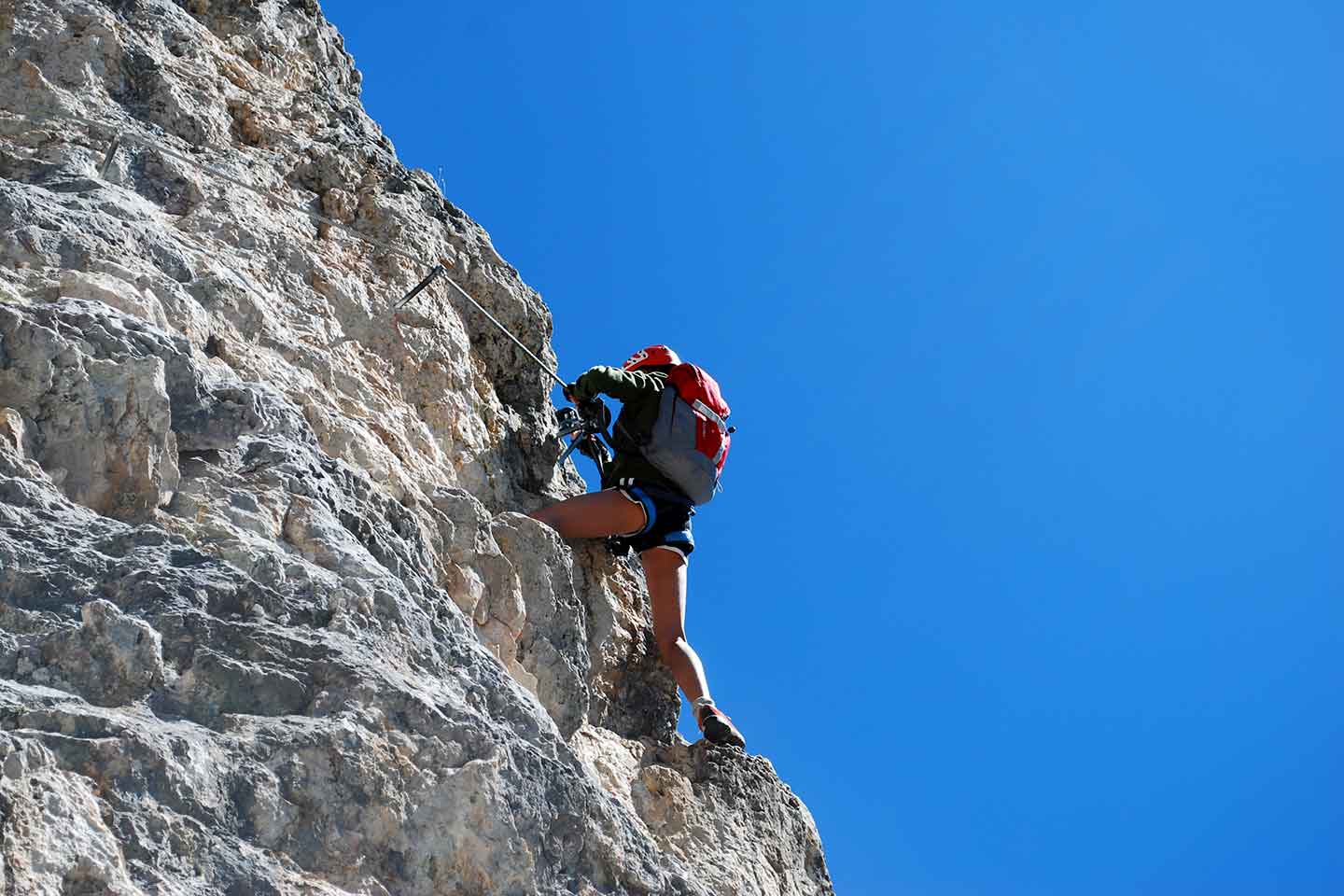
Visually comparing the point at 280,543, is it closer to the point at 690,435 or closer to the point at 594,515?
the point at 594,515

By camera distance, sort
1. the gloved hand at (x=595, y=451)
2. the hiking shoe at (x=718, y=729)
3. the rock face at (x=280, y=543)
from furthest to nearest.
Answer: the gloved hand at (x=595, y=451) < the hiking shoe at (x=718, y=729) < the rock face at (x=280, y=543)

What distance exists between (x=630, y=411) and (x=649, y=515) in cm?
57

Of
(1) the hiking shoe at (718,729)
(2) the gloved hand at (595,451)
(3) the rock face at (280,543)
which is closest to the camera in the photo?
(3) the rock face at (280,543)

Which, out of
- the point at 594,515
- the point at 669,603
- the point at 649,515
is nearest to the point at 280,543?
the point at 594,515

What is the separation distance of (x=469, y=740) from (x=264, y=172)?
3.54 meters

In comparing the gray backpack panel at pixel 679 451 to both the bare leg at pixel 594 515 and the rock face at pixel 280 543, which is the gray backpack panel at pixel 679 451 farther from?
the rock face at pixel 280 543

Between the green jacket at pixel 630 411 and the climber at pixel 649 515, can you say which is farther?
the green jacket at pixel 630 411

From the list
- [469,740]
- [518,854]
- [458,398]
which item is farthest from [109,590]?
[458,398]

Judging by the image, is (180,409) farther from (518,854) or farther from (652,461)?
(652,461)

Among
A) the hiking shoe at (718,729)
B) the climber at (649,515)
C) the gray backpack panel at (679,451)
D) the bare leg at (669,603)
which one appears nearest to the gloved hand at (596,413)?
the climber at (649,515)

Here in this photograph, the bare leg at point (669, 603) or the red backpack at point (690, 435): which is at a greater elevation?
the red backpack at point (690, 435)

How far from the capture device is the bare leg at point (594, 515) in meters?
6.66

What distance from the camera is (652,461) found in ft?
23.1

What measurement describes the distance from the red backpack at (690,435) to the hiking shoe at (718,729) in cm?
109
